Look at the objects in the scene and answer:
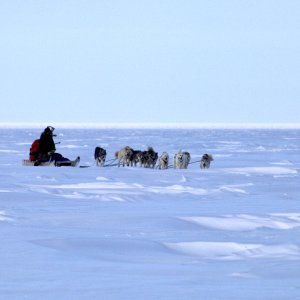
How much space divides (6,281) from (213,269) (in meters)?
1.37

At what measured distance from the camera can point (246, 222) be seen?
8109mm

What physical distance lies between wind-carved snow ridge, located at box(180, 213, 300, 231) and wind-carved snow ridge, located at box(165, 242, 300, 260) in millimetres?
1175

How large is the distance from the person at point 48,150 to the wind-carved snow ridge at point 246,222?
8548mm

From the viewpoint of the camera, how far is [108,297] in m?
4.30

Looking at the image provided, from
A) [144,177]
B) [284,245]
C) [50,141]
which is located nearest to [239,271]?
[284,245]

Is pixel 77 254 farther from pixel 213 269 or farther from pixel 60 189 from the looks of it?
pixel 60 189

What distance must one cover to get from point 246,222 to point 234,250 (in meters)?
1.83

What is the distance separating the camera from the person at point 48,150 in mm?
16797

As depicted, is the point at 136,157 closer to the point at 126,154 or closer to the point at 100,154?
the point at 126,154

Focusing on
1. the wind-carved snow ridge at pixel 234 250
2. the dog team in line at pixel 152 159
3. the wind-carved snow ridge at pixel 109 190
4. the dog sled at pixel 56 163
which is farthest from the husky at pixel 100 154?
the wind-carved snow ridge at pixel 234 250

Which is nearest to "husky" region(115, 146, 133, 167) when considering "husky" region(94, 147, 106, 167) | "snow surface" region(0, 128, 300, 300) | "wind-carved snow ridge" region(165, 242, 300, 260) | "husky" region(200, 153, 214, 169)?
"husky" region(94, 147, 106, 167)

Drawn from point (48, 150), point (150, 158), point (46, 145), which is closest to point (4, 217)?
point (46, 145)

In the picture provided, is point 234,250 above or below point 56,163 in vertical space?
above

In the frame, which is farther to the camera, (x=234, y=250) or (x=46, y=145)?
(x=46, y=145)
